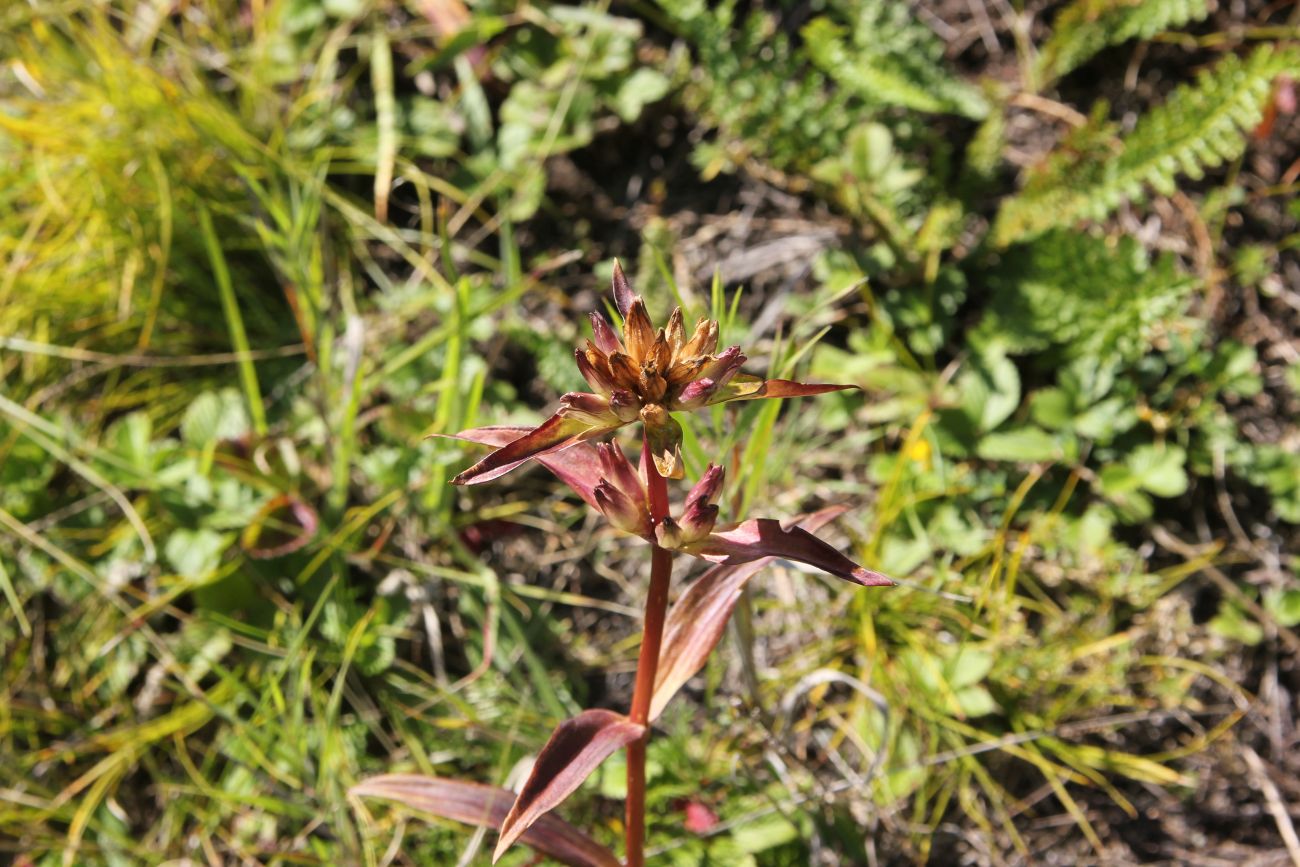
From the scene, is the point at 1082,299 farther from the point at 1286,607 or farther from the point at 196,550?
the point at 196,550

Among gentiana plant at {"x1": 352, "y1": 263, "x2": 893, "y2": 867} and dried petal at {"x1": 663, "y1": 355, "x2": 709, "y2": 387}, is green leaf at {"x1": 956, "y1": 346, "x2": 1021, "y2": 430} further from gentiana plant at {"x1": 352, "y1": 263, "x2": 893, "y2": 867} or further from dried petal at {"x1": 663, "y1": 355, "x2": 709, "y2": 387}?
dried petal at {"x1": 663, "y1": 355, "x2": 709, "y2": 387}

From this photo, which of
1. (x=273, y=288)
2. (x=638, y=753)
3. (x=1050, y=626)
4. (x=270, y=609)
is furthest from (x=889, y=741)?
(x=273, y=288)

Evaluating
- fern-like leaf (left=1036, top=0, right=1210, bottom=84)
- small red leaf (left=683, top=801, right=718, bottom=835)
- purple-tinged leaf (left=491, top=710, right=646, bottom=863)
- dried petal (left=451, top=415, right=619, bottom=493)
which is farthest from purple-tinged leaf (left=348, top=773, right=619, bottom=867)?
fern-like leaf (left=1036, top=0, right=1210, bottom=84)

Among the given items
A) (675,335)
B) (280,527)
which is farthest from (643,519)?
(280,527)

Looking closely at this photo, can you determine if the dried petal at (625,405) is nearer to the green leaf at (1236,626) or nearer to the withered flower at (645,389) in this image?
the withered flower at (645,389)

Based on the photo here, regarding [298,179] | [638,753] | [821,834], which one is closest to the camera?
[638,753]

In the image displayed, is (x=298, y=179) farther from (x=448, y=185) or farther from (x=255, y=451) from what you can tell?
(x=255, y=451)
